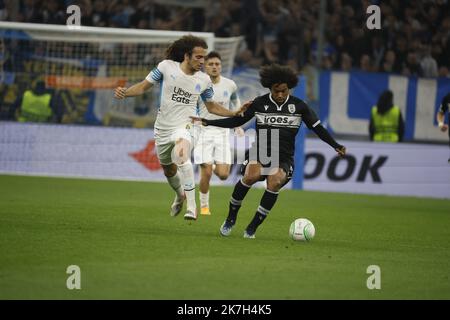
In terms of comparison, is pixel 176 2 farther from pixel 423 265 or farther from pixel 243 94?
pixel 423 265

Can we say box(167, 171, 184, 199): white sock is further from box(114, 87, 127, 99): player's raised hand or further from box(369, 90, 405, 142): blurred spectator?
box(369, 90, 405, 142): blurred spectator

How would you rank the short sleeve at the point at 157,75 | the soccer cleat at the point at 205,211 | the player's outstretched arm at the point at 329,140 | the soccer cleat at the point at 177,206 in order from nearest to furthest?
the player's outstretched arm at the point at 329,140, the short sleeve at the point at 157,75, the soccer cleat at the point at 177,206, the soccer cleat at the point at 205,211

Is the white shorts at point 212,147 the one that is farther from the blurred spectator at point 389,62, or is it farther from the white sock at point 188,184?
the blurred spectator at point 389,62

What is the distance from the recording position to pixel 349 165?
845 inches

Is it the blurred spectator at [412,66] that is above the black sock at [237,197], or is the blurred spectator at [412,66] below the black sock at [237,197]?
above

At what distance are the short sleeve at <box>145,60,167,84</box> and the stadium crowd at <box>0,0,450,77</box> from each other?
9491 millimetres

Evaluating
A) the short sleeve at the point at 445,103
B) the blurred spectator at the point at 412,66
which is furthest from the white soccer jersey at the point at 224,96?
the blurred spectator at the point at 412,66

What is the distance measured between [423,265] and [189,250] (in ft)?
7.78

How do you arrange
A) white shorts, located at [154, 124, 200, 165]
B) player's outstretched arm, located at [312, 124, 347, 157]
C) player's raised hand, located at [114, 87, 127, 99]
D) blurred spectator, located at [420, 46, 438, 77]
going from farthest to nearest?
blurred spectator, located at [420, 46, 438, 77] → white shorts, located at [154, 124, 200, 165] → player's raised hand, located at [114, 87, 127, 99] → player's outstretched arm, located at [312, 124, 347, 157]

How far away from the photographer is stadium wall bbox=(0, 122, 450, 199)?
70.2ft

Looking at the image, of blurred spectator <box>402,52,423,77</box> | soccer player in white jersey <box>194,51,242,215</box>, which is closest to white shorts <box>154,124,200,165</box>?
soccer player in white jersey <box>194,51,242,215</box>

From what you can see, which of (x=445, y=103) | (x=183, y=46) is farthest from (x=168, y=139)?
(x=445, y=103)

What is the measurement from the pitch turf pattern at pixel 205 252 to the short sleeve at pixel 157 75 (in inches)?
73.4

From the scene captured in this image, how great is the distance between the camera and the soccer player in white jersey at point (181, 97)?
12.9m
